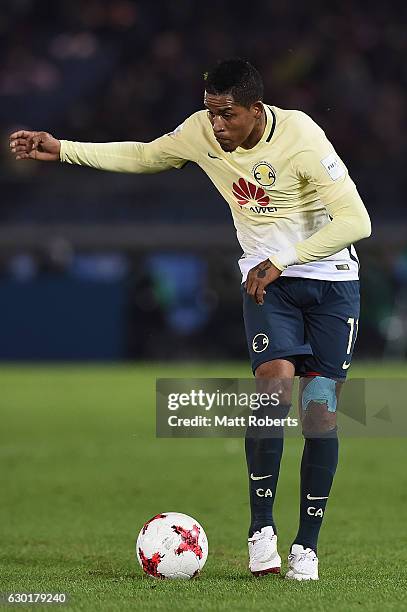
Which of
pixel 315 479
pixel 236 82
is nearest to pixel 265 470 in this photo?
pixel 315 479

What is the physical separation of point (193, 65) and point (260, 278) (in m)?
16.8

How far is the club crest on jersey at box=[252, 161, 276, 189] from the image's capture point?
4969 mm

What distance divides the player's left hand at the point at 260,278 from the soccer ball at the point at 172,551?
3.12ft

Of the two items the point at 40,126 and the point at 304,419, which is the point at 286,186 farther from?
the point at 40,126

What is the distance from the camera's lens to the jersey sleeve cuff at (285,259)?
485 cm

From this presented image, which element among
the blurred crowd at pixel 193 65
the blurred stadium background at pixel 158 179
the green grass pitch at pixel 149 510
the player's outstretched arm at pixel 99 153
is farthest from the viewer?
the blurred crowd at pixel 193 65

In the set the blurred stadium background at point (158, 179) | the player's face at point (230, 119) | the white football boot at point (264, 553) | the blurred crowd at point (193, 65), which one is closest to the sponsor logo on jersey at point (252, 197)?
the player's face at point (230, 119)

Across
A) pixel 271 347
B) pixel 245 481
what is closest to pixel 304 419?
pixel 271 347

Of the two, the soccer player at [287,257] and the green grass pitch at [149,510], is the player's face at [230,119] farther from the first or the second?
the green grass pitch at [149,510]

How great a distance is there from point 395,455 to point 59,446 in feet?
8.87

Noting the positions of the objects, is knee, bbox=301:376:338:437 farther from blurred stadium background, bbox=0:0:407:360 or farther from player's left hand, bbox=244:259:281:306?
blurred stadium background, bbox=0:0:407:360

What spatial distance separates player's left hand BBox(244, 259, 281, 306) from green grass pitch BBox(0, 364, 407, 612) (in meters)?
1.10

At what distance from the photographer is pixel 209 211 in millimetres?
18969

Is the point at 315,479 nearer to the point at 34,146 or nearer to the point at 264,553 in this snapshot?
the point at 264,553
